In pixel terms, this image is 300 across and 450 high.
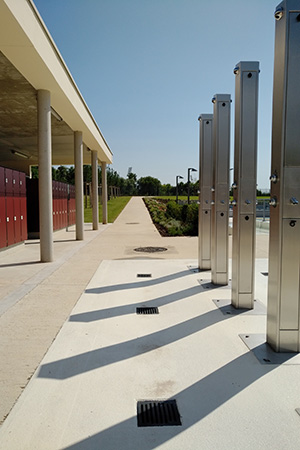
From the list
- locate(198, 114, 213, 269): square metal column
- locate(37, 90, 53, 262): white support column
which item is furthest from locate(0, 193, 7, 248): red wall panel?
locate(198, 114, 213, 269): square metal column

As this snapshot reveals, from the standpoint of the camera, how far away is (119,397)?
2850 mm

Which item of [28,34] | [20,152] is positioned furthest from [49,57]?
[20,152]

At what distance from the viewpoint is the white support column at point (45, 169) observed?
921 centimetres

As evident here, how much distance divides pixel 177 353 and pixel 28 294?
3.40m

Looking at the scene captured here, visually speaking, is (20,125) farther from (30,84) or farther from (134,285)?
(134,285)

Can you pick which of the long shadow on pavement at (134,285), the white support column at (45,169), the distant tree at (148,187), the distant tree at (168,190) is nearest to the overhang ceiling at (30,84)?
the white support column at (45,169)

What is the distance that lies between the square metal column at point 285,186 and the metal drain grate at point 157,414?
151 centimetres

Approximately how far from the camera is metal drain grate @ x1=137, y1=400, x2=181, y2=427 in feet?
8.29

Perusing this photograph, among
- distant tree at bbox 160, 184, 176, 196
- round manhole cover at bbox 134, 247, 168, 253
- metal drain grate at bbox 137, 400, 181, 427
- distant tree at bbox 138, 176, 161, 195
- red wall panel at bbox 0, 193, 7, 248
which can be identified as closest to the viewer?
metal drain grate at bbox 137, 400, 181, 427

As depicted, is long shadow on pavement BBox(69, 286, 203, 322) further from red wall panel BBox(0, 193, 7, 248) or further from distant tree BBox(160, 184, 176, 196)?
distant tree BBox(160, 184, 176, 196)

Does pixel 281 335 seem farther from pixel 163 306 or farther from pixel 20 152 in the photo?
pixel 20 152

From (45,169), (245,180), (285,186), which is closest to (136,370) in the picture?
(285,186)

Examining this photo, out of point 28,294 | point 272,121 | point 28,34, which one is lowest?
point 28,294

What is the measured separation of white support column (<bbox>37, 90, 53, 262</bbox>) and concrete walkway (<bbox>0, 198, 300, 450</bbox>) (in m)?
3.07
